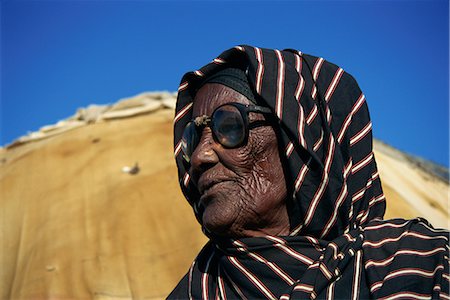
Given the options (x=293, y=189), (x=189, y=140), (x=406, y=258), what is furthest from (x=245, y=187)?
(x=406, y=258)

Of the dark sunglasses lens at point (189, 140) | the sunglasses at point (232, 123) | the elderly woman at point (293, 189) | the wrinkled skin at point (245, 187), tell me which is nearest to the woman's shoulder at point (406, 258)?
the elderly woman at point (293, 189)

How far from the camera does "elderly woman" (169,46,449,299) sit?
204 cm

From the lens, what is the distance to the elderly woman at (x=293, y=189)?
2.04 meters

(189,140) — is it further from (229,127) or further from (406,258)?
(406,258)

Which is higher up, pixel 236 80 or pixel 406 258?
pixel 236 80

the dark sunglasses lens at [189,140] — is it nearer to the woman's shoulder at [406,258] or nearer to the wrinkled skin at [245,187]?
the wrinkled skin at [245,187]

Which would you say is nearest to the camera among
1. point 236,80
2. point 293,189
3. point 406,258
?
point 406,258

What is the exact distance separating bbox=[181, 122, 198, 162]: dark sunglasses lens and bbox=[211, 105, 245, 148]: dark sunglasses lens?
0.31 ft

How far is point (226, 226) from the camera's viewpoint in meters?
2.11

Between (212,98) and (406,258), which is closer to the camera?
(406,258)

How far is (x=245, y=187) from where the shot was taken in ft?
7.00

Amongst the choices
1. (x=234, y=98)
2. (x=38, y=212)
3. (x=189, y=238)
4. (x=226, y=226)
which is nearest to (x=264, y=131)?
(x=234, y=98)

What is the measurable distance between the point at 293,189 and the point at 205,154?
0.86 feet

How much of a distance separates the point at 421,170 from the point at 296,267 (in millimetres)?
7405
